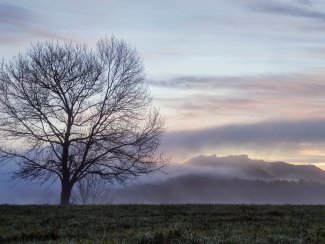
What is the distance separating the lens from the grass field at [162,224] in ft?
36.7

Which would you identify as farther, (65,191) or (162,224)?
(65,191)

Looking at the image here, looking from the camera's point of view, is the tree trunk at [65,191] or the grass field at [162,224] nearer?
the grass field at [162,224]

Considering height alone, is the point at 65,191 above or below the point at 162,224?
above

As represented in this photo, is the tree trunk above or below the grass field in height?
above

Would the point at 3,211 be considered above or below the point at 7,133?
below

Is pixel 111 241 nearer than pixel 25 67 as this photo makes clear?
Yes

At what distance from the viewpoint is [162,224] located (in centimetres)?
1577

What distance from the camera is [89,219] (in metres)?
18.6

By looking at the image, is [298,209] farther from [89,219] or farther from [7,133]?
[7,133]

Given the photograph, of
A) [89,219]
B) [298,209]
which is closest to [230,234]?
[89,219]

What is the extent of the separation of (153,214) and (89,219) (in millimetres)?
2851

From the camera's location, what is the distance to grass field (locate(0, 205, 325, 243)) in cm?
1119

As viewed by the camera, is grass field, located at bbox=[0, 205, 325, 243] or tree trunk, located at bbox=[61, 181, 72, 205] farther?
tree trunk, located at bbox=[61, 181, 72, 205]

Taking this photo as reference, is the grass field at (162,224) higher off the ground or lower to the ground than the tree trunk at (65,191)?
lower
